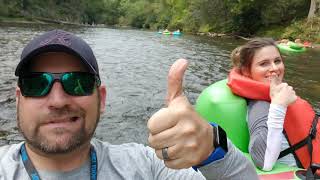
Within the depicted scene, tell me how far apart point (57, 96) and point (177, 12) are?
4924cm

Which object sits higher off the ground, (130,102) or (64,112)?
(64,112)

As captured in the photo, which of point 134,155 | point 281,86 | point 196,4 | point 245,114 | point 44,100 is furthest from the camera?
point 196,4

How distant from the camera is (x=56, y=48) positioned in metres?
1.71

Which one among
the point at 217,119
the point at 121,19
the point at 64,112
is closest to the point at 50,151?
the point at 64,112

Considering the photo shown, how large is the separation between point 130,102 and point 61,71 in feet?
19.3

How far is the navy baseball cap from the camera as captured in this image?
1693 mm

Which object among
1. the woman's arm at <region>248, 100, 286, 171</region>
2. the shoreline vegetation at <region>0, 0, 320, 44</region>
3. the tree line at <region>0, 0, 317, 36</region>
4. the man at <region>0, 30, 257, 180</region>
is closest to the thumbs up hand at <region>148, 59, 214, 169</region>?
the man at <region>0, 30, 257, 180</region>

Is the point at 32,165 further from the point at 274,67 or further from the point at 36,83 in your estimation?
the point at 274,67

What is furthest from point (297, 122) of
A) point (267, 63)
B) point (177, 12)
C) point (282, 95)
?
point (177, 12)

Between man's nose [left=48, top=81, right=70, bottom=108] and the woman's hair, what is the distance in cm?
233

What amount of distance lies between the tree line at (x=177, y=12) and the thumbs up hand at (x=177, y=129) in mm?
27702

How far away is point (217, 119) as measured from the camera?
12.7ft

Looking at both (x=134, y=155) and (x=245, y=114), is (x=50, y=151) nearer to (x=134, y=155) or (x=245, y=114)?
(x=134, y=155)

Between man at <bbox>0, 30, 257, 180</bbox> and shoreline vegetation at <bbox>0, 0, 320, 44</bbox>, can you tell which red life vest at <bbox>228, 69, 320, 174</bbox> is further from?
shoreline vegetation at <bbox>0, 0, 320, 44</bbox>
